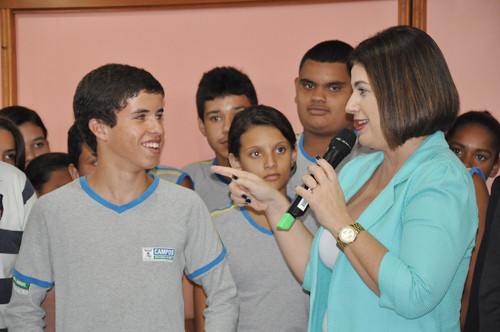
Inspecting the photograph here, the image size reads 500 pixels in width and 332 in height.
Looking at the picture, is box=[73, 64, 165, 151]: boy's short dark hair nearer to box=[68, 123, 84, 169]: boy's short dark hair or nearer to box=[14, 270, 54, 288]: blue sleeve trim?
box=[14, 270, 54, 288]: blue sleeve trim

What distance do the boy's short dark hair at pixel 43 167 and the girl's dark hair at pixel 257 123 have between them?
0.96 metres

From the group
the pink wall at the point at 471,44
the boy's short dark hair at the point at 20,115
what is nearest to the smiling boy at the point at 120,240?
the boy's short dark hair at the point at 20,115

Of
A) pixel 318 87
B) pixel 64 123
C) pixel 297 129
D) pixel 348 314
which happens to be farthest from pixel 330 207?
pixel 64 123

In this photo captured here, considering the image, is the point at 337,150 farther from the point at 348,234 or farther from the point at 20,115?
the point at 20,115

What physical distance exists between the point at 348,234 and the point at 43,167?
6.18ft

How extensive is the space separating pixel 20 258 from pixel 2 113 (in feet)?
5.29

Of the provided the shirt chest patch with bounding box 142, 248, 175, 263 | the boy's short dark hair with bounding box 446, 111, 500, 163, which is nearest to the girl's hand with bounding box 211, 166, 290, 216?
the shirt chest patch with bounding box 142, 248, 175, 263

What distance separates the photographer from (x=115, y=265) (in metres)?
1.72

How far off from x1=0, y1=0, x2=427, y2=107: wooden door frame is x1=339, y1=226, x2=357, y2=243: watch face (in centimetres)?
238

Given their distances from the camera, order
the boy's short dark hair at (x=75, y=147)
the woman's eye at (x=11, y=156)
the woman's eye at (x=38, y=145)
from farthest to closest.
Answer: the woman's eye at (x=38, y=145)
the boy's short dark hair at (x=75, y=147)
the woman's eye at (x=11, y=156)

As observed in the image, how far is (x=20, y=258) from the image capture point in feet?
5.65

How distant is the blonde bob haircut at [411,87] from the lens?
1374mm

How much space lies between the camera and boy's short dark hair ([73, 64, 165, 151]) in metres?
1.85

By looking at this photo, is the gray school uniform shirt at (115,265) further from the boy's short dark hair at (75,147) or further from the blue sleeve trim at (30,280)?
the boy's short dark hair at (75,147)
